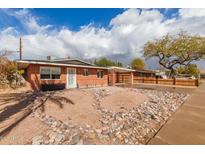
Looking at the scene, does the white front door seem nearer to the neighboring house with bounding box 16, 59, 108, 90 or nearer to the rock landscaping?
the neighboring house with bounding box 16, 59, 108, 90

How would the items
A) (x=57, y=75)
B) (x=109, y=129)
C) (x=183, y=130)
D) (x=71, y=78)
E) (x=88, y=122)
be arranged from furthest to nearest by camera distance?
(x=71, y=78), (x=57, y=75), (x=88, y=122), (x=109, y=129), (x=183, y=130)

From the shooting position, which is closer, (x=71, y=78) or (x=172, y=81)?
(x=71, y=78)

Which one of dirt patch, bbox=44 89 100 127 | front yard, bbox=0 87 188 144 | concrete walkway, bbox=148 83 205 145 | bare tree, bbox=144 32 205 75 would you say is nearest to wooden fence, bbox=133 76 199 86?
bare tree, bbox=144 32 205 75

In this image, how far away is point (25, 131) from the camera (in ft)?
20.3

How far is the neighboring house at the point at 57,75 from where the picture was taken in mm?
16359

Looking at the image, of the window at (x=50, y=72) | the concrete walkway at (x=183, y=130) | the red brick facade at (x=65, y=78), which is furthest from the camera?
the window at (x=50, y=72)

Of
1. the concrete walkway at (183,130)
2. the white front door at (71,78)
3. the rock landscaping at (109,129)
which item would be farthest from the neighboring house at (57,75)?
the concrete walkway at (183,130)

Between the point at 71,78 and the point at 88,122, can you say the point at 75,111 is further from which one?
the point at 71,78

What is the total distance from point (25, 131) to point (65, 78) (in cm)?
1319

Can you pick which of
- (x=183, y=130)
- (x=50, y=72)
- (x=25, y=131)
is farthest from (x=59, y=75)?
(x=183, y=130)

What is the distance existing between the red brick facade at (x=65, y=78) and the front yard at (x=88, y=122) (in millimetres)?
6839

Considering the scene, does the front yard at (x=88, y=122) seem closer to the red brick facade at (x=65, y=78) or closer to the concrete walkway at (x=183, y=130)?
the concrete walkway at (x=183, y=130)

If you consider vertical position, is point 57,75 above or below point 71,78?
above
